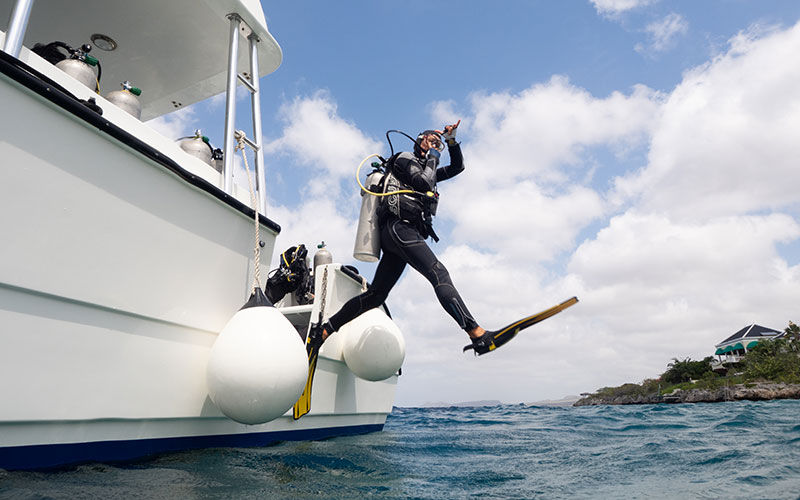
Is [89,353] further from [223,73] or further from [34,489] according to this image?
[223,73]

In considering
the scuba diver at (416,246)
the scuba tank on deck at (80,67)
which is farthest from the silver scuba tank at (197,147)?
the scuba diver at (416,246)

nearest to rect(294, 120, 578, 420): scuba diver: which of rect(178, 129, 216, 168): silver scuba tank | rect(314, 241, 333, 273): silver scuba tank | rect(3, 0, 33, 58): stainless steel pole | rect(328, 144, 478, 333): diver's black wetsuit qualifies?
rect(328, 144, 478, 333): diver's black wetsuit

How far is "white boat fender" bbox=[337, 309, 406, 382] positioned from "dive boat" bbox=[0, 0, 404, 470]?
0.58m

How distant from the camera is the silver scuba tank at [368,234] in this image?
12.8 ft

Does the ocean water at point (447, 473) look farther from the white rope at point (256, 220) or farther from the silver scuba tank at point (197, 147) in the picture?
the silver scuba tank at point (197, 147)

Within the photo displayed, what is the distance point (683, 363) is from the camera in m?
48.7

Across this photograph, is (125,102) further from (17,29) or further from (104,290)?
(104,290)

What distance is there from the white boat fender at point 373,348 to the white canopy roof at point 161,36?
2.73m

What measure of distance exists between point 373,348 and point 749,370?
45940 millimetres

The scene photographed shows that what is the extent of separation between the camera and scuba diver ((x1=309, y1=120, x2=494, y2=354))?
11.2 feet

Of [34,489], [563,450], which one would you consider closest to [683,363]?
[563,450]

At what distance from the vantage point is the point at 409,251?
3.56 metres

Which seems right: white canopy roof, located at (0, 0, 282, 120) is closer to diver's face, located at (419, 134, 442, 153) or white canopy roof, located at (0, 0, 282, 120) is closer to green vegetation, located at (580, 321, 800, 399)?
diver's face, located at (419, 134, 442, 153)

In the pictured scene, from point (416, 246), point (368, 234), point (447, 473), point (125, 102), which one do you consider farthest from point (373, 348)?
point (125, 102)
